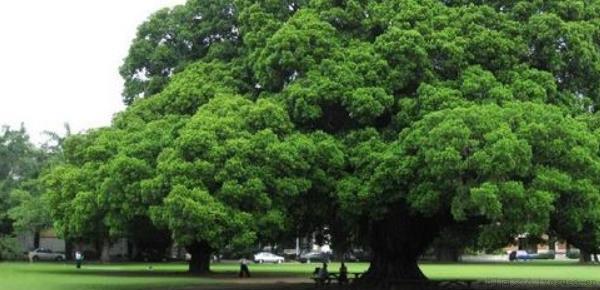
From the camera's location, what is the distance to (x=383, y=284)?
2769 centimetres

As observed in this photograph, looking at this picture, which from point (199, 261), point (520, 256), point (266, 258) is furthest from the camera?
point (520, 256)

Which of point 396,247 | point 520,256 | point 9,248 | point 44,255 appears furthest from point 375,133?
point 520,256

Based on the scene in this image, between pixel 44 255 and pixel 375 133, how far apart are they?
4974 cm

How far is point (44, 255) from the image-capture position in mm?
66500

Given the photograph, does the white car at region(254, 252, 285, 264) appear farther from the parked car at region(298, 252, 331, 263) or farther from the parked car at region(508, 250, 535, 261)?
the parked car at region(508, 250, 535, 261)

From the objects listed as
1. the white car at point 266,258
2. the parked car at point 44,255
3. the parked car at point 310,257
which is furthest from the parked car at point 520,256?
the parked car at point 44,255

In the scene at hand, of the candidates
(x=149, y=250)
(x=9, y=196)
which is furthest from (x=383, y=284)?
(x=149, y=250)

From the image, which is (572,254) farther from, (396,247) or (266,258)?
(396,247)

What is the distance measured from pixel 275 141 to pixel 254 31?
5554mm

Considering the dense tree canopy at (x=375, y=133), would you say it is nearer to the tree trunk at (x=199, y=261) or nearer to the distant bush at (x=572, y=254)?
the tree trunk at (x=199, y=261)

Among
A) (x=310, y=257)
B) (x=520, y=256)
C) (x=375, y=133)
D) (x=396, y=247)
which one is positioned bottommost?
(x=310, y=257)

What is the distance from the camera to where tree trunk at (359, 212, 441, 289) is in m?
27.9

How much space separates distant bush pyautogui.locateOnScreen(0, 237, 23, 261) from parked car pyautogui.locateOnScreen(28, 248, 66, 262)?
13.0 ft

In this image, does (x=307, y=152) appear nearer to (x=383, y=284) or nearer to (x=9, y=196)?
(x=383, y=284)
